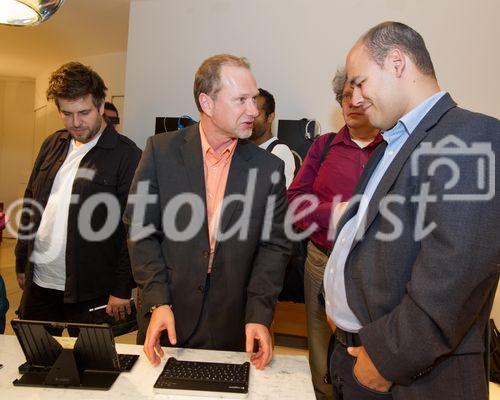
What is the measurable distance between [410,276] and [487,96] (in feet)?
8.74

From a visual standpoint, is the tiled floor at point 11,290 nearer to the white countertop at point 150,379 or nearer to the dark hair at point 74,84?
the dark hair at point 74,84

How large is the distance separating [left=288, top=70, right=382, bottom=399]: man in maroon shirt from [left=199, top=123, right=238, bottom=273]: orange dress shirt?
1.82 ft

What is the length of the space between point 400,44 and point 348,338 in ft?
2.73

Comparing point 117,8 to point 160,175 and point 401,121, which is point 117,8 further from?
point 401,121

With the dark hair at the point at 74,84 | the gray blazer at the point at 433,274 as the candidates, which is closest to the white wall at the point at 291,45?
the dark hair at the point at 74,84

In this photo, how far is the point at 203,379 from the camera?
3.56ft

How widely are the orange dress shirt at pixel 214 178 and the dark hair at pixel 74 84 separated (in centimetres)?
76

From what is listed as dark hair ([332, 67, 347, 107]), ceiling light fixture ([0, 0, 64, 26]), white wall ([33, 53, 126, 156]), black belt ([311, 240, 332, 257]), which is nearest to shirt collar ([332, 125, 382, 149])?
dark hair ([332, 67, 347, 107])

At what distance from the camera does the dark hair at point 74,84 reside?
2.09m

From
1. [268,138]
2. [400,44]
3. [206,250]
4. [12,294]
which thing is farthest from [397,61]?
[12,294]

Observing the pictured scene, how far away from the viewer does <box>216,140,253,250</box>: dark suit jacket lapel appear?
1.54 metres

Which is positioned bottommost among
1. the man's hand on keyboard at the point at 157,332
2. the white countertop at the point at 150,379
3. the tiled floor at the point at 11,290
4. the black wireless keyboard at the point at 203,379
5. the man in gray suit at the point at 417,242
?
the tiled floor at the point at 11,290

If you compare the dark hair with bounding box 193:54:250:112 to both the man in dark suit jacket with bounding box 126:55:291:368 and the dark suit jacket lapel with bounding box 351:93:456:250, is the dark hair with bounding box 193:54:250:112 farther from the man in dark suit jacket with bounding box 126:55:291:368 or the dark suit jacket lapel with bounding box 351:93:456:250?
the dark suit jacket lapel with bounding box 351:93:456:250

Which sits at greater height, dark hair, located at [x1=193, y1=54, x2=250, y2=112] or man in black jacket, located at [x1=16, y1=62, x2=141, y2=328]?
dark hair, located at [x1=193, y1=54, x2=250, y2=112]
